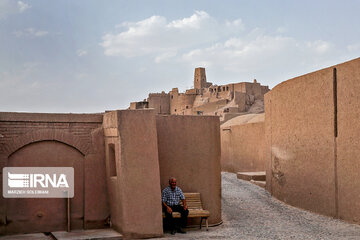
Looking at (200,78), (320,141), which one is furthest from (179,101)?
(320,141)

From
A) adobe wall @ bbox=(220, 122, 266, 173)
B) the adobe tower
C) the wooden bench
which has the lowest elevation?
the wooden bench

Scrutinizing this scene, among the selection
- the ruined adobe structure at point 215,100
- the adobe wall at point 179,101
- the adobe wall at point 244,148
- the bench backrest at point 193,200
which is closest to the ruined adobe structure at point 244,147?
the adobe wall at point 244,148

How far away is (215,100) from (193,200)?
40.7m

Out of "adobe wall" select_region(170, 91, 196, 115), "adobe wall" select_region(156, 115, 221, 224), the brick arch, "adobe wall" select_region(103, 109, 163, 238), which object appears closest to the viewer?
"adobe wall" select_region(103, 109, 163, 238)

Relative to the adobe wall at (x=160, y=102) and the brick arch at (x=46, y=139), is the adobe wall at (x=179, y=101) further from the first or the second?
the brick arch at (x=46, y=139)

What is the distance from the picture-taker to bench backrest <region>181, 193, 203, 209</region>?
9.91 m

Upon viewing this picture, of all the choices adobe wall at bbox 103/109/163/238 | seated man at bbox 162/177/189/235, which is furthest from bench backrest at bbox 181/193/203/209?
adobe wall at bbox 103/109/163/238

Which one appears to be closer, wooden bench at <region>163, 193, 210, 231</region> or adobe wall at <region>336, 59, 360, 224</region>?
wooden bench at <region>163, 193, 210, 231</region>

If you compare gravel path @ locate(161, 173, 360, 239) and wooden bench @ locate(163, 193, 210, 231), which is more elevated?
wooden bench @ locate(163, 193, 210, 231)

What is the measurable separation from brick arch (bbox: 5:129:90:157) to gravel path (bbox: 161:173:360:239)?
2664mm

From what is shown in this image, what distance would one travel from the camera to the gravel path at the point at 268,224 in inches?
Result: 360

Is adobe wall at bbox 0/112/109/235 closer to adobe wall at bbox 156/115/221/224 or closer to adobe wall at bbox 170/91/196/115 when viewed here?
adobe wall at bbox 156/115/221/224

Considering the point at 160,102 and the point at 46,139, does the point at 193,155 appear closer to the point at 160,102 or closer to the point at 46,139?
the point at 46,139

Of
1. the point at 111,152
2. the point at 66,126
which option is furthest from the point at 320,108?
the point at 66,126
